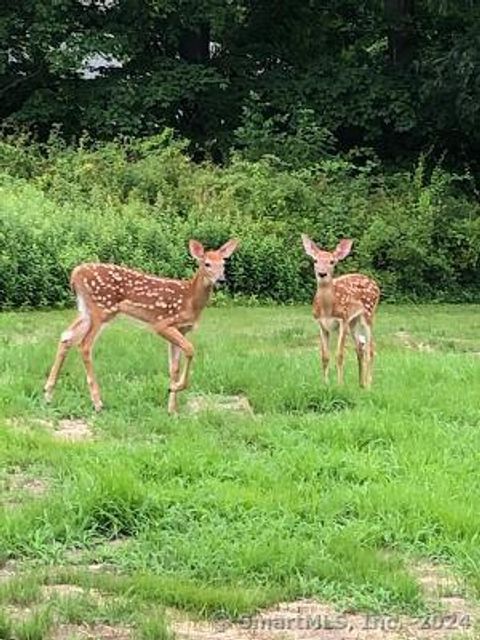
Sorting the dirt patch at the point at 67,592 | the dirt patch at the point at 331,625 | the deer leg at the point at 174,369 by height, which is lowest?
the dirt patch at the point at 331,625

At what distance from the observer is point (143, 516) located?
567 centimetres

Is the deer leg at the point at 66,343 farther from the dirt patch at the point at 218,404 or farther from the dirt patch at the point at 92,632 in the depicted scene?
the dirt patch at the point at 92,632

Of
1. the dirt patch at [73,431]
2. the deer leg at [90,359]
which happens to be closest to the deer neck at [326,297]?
the deer leg at [90,359]

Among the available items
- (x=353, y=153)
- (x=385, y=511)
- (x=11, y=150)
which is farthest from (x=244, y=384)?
(x=353, y=153)

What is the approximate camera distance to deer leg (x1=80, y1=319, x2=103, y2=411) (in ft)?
26.9

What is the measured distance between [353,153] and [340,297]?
46.2 feet

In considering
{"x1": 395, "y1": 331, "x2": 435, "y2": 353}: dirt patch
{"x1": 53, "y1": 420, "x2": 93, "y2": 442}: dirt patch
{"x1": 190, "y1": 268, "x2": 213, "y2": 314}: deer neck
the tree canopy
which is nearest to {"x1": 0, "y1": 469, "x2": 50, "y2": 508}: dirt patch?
{"x1": 53, "y1": 420, "x2": 93, "y2": 442}: dirt patch

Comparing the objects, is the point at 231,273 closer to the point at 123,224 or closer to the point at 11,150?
the point at 123,224

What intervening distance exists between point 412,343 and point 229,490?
281 inches

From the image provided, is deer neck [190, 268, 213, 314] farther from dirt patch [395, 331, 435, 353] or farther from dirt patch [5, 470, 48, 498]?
dirt patch [395, 331, 435, 353]

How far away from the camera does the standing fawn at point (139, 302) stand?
836 centimetres

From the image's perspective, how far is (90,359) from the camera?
327 inches

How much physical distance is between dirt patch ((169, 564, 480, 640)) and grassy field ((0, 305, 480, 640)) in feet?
0.23

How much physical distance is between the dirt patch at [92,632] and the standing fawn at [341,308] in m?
4.76
